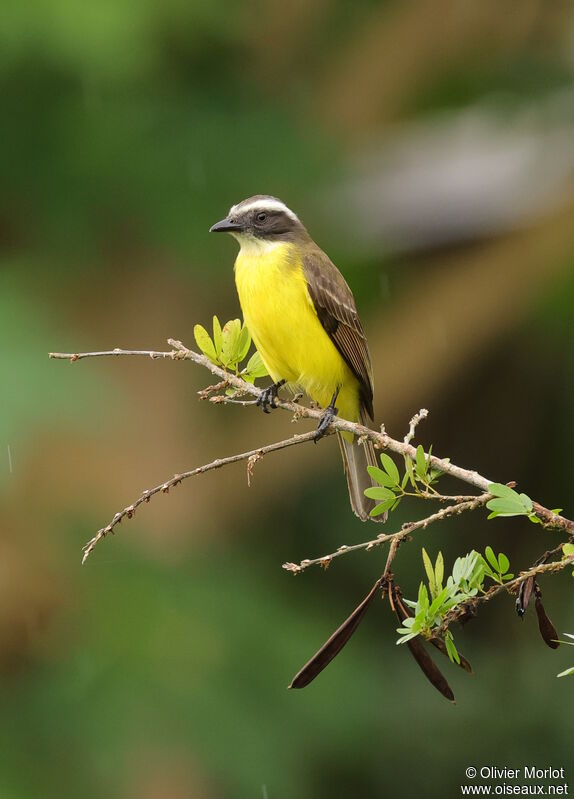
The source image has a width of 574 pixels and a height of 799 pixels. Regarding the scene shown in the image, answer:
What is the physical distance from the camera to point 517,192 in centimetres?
906

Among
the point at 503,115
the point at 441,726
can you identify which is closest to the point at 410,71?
the point at 503,115

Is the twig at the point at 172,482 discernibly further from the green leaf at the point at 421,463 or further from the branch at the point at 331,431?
the green leaf at the point at 421,463

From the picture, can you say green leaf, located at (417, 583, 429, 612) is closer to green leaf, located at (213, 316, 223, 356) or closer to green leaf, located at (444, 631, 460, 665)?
green leaf, located at (444, 631, 460, 665)

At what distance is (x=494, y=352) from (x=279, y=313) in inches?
182

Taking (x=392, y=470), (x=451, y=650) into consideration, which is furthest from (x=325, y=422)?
(x=451, y=650)

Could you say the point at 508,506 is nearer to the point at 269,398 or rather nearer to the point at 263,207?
the point at 269,398

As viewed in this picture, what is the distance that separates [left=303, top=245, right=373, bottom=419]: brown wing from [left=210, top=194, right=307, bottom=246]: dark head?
0.16 m

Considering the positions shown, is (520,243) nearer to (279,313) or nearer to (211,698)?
(211,698)

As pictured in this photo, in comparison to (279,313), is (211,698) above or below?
below

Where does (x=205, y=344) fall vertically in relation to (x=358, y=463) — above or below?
above

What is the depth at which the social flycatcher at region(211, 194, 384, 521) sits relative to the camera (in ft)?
14.2

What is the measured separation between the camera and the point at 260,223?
4.63m

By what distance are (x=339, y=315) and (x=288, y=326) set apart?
219mm

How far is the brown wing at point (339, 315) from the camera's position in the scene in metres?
4.41
